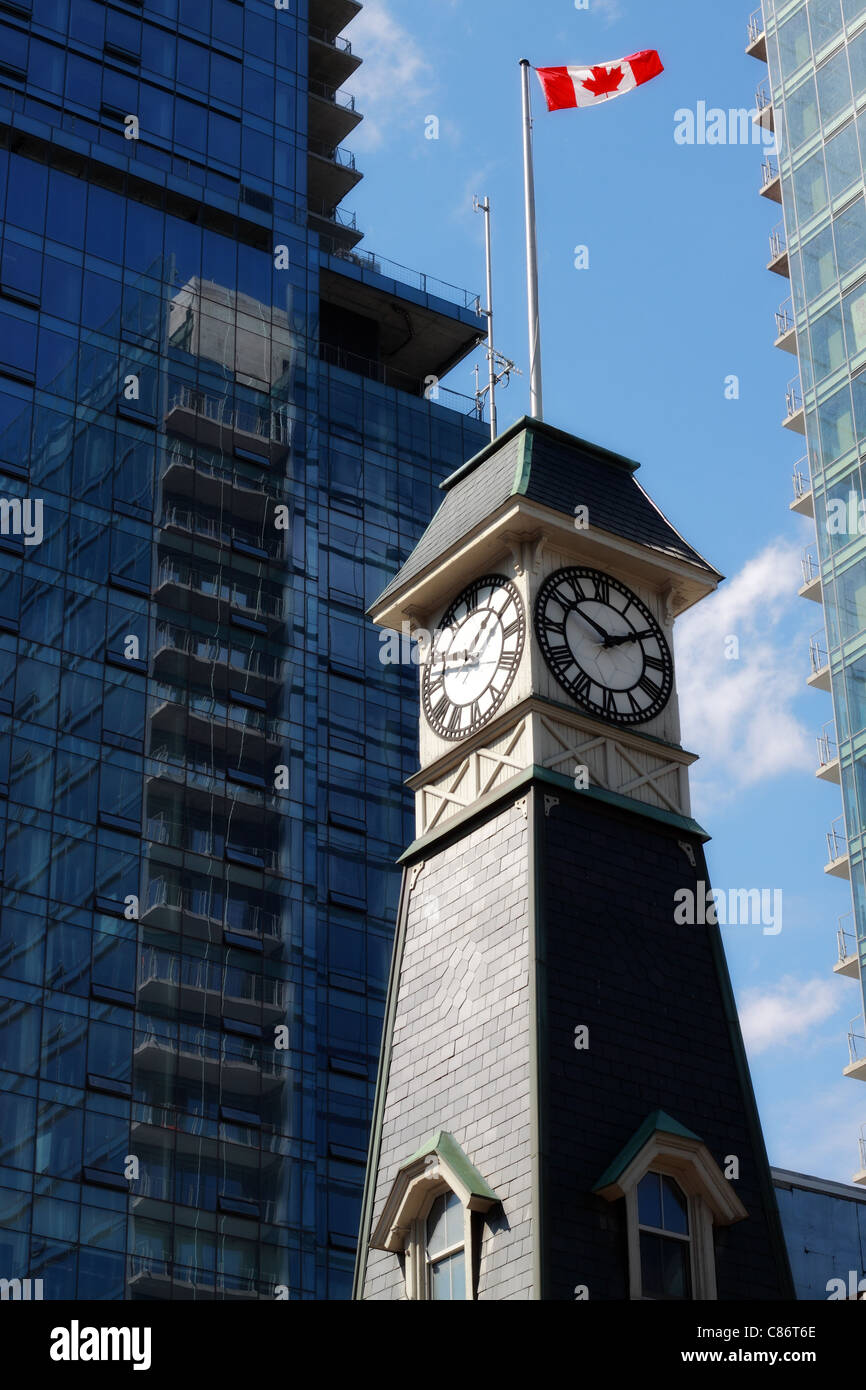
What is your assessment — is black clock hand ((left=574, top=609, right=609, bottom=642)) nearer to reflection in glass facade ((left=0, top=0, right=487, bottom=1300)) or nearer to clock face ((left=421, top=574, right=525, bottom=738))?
Result: clock face ((left=421, top=574, right=525, bottom=738))

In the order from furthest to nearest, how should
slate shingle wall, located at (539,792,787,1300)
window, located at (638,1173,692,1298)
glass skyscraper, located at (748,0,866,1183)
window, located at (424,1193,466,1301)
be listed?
glass skyscraper, located at (748,0,866,1183) < window, located at (424,1193,466,1301) < window, located at (638,1173,692,1298) < slate shingle wall, located at (539,792,787,1300)

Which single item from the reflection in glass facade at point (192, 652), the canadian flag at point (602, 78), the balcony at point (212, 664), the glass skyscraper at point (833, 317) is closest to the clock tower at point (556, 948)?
the canadian flag at point (602, 78)

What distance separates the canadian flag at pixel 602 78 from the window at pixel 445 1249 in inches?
1073

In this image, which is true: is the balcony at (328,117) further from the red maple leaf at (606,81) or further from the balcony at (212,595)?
the red maple leaf at (606,81)

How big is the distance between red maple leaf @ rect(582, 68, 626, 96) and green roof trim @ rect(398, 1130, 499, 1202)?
1050 inches

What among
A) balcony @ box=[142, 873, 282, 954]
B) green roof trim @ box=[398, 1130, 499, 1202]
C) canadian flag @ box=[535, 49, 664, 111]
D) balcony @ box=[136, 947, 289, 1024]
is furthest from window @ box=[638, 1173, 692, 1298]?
balcony @ box=[142, 873, 282, 954]

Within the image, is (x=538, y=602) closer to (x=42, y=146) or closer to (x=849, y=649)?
(x=849, y=649)

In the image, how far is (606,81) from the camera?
176 ft

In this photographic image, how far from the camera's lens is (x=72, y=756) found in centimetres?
10356

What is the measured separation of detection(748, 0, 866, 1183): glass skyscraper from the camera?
75000mm

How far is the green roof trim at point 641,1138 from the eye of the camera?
34.0 metres

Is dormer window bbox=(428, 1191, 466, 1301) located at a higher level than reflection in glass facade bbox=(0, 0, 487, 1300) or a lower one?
lower
